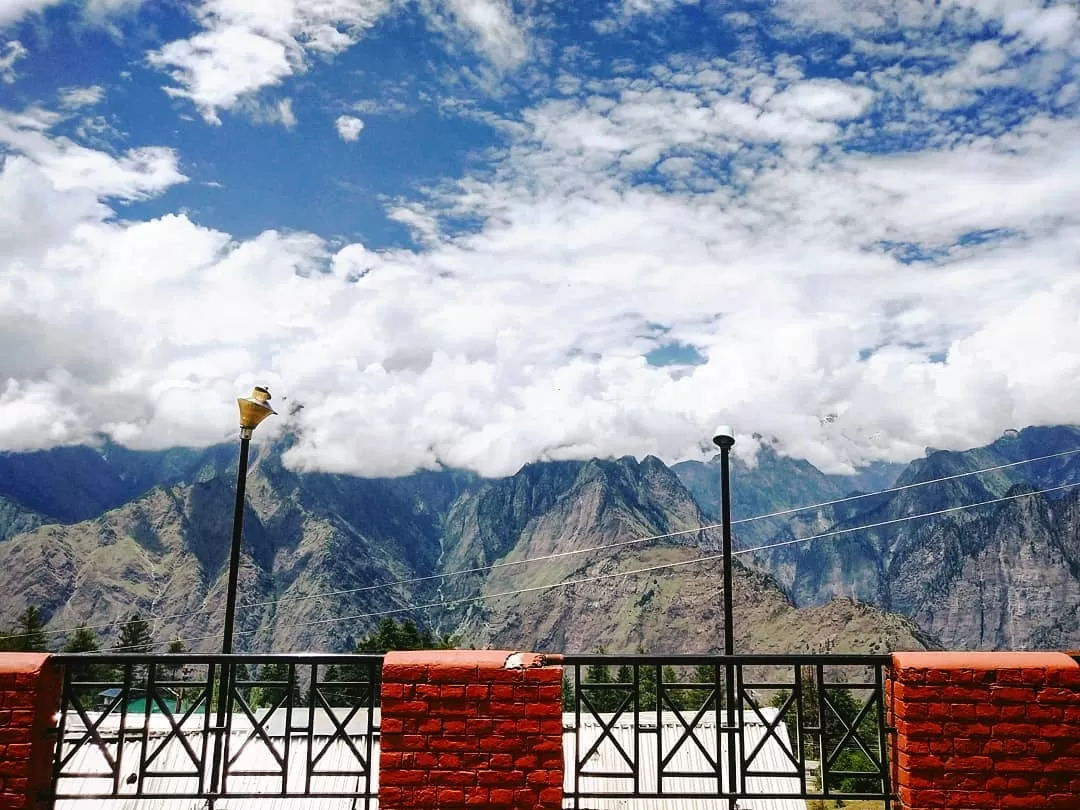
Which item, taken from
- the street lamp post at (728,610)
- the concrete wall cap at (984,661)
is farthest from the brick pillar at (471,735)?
the concrete wall cap at (984,661)

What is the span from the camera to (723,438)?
10.6 m

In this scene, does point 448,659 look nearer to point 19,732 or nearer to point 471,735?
point 471,735

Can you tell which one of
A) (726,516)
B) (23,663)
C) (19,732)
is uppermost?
(726,516)

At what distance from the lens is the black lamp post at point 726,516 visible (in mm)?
9081

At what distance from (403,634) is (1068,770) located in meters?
100

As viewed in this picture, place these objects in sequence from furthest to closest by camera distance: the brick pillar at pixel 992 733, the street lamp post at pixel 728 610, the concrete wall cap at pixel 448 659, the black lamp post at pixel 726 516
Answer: the black lamp post at pixel 726 516, the street lamp post at pixel 728 610, the concrete wall cap at pixel 448 659, the brick pillar at pixel 992 733

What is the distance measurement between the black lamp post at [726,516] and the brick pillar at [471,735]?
305cm

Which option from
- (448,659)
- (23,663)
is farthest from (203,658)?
(448,659)

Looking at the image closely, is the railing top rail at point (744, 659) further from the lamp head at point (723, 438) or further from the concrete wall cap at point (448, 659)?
the lamp head at point (723, 438)

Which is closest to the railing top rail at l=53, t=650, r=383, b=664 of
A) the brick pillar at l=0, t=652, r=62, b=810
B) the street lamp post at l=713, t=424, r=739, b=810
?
the brick pillar at l=0, t=652, r=62, b=810

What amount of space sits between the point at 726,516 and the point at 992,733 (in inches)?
162

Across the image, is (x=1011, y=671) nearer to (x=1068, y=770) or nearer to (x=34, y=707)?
→ (x=1068, y=770)

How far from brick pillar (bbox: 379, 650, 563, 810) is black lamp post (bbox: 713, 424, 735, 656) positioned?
305 centimetres

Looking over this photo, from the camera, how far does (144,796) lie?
19.6ft
